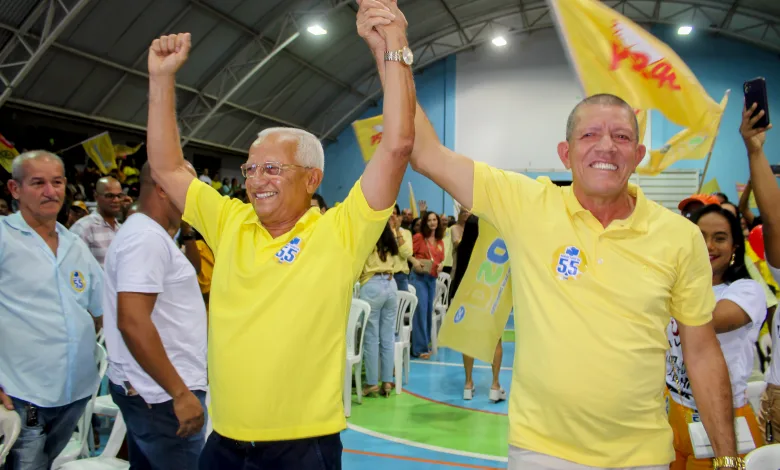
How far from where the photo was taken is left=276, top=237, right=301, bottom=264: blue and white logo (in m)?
1.81

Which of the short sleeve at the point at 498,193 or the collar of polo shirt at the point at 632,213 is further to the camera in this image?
the short sleeve at the point at 498,193

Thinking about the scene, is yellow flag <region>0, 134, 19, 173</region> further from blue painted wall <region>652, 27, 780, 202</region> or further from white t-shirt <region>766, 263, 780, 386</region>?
blue painted wall <region>652, 27, 780, 202</region>

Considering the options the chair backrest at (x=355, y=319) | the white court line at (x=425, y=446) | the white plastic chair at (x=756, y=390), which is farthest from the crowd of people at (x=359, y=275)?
the chair backrest at (x=355, y=319)

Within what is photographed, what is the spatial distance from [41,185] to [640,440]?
2748 mm

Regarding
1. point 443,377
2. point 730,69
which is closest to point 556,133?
point 730,69

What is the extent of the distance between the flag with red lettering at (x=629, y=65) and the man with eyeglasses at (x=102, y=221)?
390 centimetres

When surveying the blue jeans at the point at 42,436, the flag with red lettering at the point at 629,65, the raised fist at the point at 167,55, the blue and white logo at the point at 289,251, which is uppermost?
the flag with red lettering at the point at 629,65

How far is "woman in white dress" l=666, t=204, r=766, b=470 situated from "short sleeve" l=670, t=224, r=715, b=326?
1.36ft

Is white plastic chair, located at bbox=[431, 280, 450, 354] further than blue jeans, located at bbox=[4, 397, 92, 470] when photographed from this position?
Yes

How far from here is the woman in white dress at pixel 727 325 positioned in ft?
7.48

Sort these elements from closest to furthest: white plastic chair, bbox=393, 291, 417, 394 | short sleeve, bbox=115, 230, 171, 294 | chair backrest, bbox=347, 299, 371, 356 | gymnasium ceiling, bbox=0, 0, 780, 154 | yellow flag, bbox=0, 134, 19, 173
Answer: short sleeve, bbox=115, 230, 171, 294
chair backrest, bbox=347, 299, 371, 356
white plastic chair, bbox=393, 291, 417, 394
yellow flag, bbox=0, 134, 19, 173
gymnasium ceiling, bbox=0, 0, 780, 154

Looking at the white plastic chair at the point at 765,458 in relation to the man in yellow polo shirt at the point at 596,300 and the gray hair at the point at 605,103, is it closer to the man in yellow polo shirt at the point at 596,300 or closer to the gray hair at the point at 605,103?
the man in yellow polo shirt at the point at 596,300

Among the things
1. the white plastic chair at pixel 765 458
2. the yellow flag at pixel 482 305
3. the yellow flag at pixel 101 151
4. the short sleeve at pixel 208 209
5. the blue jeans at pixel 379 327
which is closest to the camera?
the white plastic chair at pixel 765 458

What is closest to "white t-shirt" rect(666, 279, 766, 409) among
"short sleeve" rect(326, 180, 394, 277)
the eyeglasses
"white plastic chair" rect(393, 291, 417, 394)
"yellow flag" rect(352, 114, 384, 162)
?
"short sleeve" rect(326, 180, 394, 277)
